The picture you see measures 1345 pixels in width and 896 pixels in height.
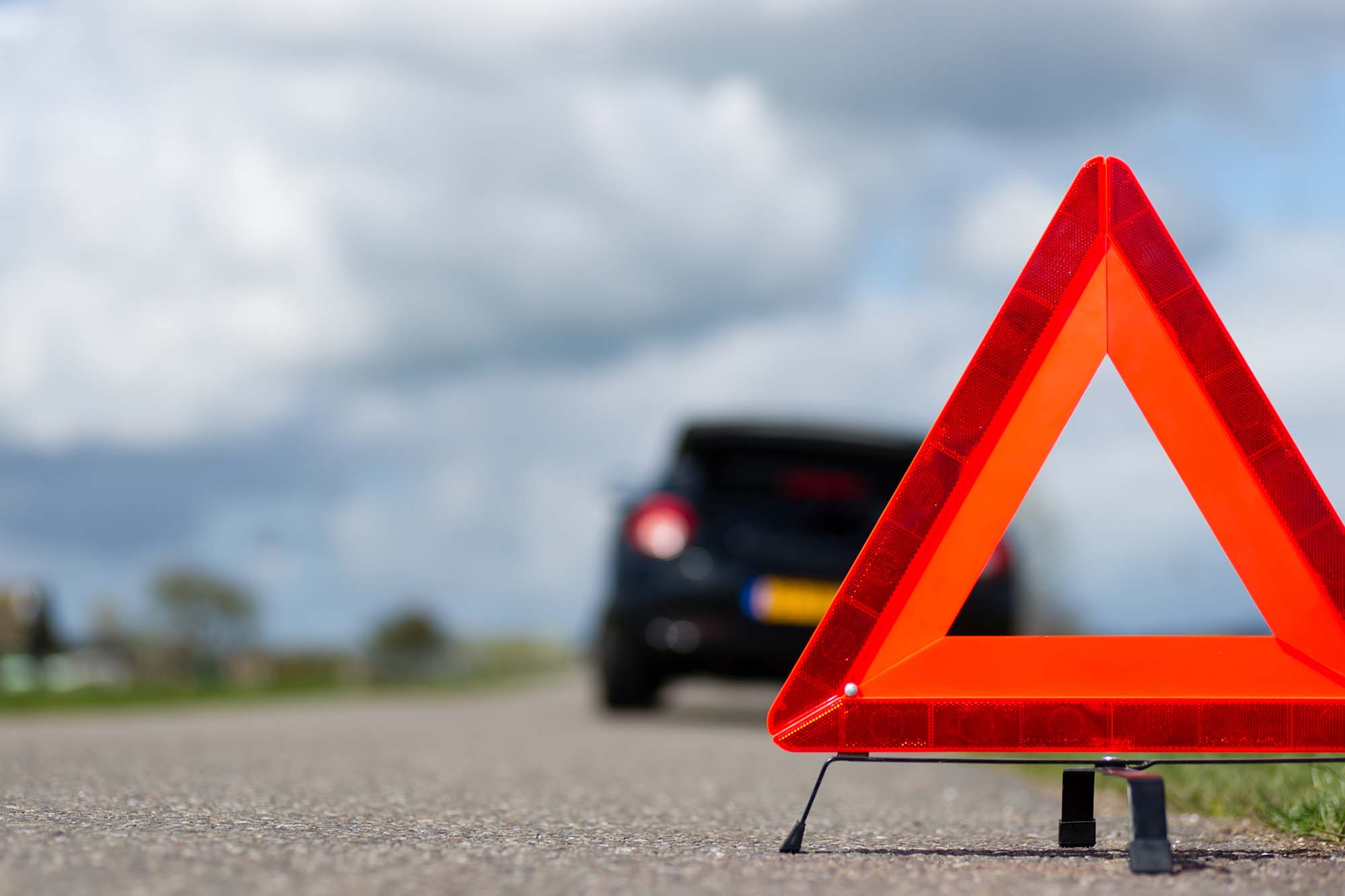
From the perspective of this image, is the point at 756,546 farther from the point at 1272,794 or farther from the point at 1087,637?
the point at 1087,637

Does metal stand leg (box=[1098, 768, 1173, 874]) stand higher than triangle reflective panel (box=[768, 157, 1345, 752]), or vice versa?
triangle reflective panel (box=[768, 157, 1345, 752])

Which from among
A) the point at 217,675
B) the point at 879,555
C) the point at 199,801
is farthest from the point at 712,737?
the point at 217,675

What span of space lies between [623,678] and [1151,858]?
6.94 meters

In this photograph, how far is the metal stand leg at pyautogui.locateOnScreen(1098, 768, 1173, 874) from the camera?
2.86 m

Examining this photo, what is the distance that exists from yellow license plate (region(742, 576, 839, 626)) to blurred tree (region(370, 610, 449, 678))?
1197 inches

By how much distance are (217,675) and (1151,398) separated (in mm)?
27822

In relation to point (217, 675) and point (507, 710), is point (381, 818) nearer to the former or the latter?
point (507, 710)

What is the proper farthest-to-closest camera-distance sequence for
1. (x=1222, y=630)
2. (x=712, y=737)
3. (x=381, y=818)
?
A: (x=712, y=737) → (x=381, y=818) → (x=1222, y=630)

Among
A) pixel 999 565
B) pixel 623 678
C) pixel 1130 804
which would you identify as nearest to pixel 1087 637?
pixel 1130 804

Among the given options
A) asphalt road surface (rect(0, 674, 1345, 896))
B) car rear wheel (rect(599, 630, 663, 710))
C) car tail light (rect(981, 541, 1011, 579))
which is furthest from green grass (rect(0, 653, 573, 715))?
car tail light (rect(981, 541, 1011, 579))

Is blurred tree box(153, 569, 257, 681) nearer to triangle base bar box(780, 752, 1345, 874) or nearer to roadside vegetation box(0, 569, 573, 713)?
roadside vegetation box(0, 569, 573, 713)

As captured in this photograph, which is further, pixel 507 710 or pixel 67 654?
pixel 67 654

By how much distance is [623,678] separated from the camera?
380 inches

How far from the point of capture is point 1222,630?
10.3 ft
